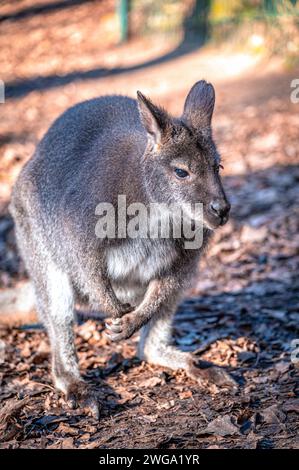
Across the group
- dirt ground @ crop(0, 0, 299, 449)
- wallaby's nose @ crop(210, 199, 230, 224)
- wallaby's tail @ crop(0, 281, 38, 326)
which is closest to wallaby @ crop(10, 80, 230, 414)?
wallaby's nose @ crop(210, 199, 230, 224)

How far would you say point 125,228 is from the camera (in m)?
3.92

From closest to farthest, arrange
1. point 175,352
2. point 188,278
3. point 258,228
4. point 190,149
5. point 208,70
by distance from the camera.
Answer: point 190,149, point 188,278, point 175,352, point 258,228, point 208,70

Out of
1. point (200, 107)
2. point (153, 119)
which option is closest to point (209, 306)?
point (200, 107)

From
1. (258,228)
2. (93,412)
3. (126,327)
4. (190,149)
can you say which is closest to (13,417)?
(93,412)

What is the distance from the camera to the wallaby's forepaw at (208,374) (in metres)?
4.23

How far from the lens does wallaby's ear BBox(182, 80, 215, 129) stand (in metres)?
3.89

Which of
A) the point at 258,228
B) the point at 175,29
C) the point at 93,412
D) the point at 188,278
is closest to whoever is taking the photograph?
the point at 93,412

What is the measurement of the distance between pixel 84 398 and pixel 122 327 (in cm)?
47

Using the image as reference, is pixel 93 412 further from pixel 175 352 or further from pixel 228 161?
pixel 228 161

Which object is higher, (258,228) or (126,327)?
(126,327)

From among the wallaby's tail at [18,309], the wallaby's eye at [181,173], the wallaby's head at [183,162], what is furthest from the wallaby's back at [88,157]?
the wallaby's tail at [18,309]

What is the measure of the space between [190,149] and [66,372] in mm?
1561

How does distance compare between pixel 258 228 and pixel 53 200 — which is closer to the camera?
pixel 53 200

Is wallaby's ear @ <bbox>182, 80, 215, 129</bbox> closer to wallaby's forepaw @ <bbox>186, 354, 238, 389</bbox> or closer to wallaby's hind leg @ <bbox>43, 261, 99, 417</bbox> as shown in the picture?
wallaby's hind leg @ <bbox>43, 261, 99, 417</bbox>
